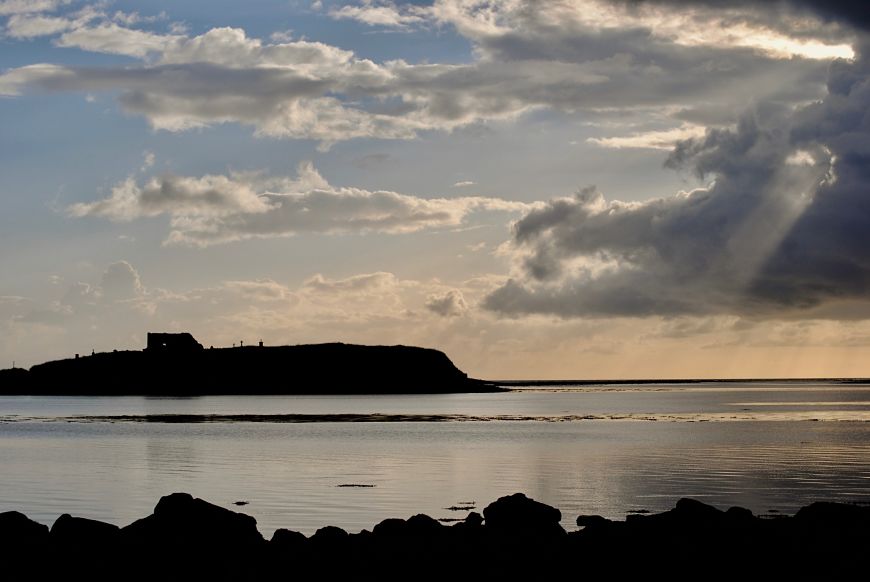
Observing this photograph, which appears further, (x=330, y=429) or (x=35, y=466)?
(x=330, y=429)

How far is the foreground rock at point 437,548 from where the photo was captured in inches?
948

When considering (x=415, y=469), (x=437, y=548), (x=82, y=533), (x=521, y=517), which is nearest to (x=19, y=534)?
(x=82, y=533)

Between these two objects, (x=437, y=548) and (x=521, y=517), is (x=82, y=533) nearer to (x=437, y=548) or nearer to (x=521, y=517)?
(x=437, y=548)

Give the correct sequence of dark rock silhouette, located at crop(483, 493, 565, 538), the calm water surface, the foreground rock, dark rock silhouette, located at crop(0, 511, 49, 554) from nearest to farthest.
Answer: the foreground rock, dark rock silhouette, located at crop(0, 511, 49, 554), dark rock silhouette, located at crop(483, 493, 565, 538), the calm water surface

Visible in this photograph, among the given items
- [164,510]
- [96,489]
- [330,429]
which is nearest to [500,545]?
[164,510]

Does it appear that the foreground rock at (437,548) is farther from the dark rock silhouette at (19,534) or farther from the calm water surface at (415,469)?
the calm water surface at (415,469)

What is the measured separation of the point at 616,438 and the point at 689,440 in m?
6.38

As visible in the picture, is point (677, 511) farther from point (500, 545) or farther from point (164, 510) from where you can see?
point (164, 510)

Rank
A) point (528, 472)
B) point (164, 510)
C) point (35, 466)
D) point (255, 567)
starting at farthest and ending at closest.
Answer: point (35, 466) → point (528, 472) → point (164, 510) → point (255, 567)

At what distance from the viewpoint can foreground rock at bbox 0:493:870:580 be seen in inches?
948

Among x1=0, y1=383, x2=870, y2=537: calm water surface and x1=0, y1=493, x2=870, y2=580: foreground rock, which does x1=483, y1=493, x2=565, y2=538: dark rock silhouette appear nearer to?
x1=0, y1=493, x2=870, y2=580: foreground rock

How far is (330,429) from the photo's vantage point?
10344 centimetres

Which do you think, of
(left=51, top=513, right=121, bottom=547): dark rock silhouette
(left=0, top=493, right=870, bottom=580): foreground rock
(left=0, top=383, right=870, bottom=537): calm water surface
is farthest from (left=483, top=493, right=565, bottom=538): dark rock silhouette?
(left=51, top=513, right=121, bottom=547): dark rock silhouette

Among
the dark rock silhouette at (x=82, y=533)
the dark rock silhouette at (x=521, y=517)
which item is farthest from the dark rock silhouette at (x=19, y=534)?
the dark rock silhouette at (x=521, y=517)
